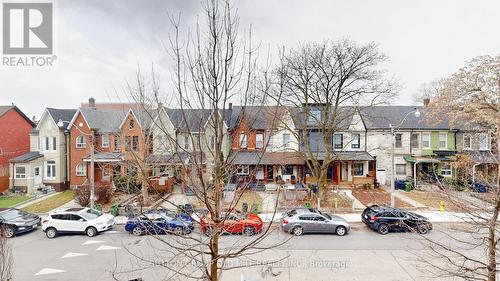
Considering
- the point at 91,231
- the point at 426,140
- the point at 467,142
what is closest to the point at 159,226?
the point at 91,231

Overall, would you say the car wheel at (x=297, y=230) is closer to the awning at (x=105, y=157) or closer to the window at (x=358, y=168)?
the window at (x=358, y=168)

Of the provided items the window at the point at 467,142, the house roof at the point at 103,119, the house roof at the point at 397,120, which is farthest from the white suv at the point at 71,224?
the window at the point at 467,142

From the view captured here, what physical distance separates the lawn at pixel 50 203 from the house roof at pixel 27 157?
201 inches

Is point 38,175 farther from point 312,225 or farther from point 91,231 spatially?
point 312,225

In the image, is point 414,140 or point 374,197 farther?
point 414,140

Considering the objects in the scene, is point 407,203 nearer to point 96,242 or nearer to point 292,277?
point 292,277

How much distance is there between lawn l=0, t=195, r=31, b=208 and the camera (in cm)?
2501

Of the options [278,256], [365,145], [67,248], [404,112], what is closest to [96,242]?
[67,248]

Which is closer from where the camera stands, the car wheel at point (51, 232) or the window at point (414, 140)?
the car wheel at point (51, 232)

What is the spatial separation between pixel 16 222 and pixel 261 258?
15.0 m

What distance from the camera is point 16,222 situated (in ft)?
55.7

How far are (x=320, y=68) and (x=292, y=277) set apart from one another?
16.8 metres

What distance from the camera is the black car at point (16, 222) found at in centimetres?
1667

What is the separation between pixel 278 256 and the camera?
1395cm
